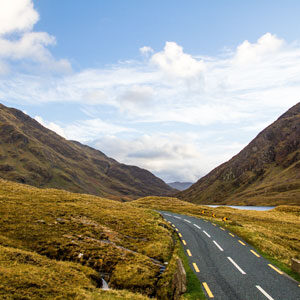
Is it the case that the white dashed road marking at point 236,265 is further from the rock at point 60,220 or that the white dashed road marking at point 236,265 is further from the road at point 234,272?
the rock at point 60,220

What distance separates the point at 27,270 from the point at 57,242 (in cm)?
613

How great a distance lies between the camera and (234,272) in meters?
17.7

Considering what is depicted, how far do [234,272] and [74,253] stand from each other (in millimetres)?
12320

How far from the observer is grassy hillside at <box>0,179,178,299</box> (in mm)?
13445

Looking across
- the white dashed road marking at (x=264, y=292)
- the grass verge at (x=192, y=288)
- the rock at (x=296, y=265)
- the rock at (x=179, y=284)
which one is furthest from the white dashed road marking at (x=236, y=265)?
the rock at (x=179, y=284)

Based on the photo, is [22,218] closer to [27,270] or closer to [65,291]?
[27,270]

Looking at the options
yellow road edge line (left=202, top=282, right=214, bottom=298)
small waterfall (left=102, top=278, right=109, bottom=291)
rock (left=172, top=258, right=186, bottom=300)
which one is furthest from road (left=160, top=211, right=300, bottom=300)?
small waterfall (left=102, top=278, right=109, bottom=291)

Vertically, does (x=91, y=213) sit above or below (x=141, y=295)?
above

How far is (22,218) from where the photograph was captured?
989 inches

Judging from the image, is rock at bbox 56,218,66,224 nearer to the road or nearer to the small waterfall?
the small waterfall

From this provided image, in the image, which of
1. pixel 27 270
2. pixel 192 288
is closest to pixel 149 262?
pixel 192 288

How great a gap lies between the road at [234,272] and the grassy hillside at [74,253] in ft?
8.91

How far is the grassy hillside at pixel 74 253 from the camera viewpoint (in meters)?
13.4

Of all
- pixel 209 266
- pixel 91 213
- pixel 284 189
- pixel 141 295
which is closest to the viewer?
pixel 141 295
